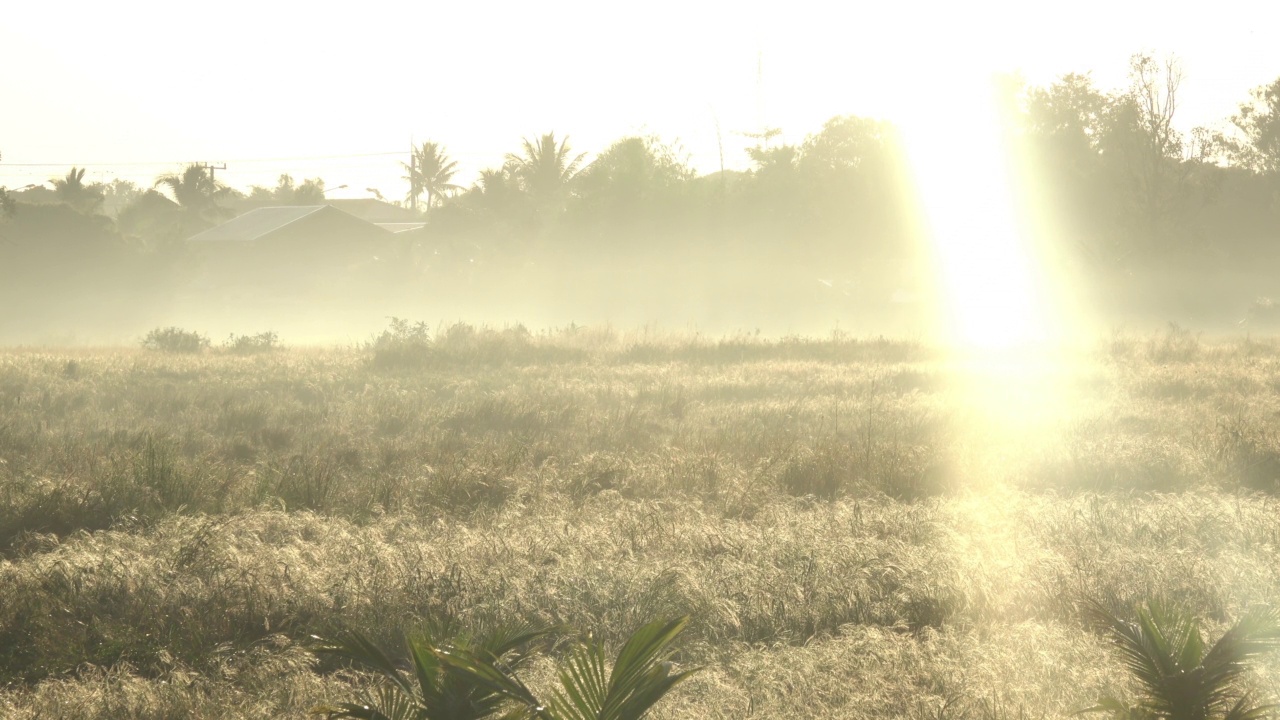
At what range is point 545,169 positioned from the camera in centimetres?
5084

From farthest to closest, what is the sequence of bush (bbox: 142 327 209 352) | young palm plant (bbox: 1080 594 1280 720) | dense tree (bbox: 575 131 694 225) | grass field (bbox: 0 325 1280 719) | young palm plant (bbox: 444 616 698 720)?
dense tree (bbox: 575 131 694 225), bush (bbox: 142 327 209 352), grass field (bbox: 0 325 1280 719), young palm plant (bbox: 1080 594 1280 720), young palm plant (bbox: 444 616 698 720)

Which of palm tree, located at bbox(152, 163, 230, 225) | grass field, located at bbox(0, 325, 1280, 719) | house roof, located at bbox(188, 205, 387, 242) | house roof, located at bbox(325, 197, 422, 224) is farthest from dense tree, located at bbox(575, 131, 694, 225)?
grass field, located at bbox(0, 325, 1280, 719)

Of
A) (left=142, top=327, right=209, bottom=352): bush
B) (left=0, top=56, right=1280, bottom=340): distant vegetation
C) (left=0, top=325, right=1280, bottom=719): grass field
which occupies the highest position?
(left=0, top=56, right=1280, bottom=340): distant vegetation

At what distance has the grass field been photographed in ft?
14.6

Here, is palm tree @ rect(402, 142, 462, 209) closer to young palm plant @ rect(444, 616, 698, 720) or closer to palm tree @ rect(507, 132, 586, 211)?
palm tree @ rect(507, 132, 586, 211)

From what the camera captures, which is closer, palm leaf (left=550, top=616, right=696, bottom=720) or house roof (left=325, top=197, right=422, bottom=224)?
palm leaf (left=550, top=616, right=696, bottom=720)

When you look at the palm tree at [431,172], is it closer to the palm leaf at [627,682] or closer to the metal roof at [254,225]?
the metal roof at [254,225]

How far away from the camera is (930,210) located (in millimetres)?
45875

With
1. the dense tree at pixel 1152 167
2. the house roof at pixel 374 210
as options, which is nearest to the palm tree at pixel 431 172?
the house roof at pixel 374 210

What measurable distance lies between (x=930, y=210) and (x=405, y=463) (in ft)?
131

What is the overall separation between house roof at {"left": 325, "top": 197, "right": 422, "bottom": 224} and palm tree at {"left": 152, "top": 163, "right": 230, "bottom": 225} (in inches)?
810

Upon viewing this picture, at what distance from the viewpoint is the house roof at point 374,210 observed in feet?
253

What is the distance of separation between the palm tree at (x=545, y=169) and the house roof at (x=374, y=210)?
86.0 ft

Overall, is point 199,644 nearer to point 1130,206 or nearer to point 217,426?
point 217,426
